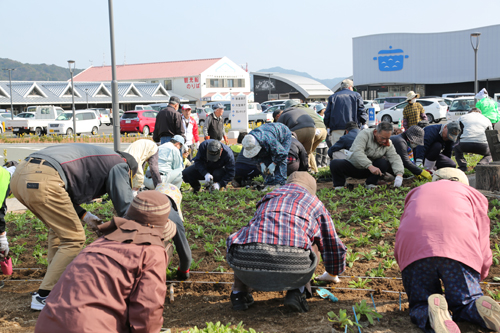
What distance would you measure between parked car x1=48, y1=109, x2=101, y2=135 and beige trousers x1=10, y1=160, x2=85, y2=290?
23.9m

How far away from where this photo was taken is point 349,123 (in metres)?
8.67

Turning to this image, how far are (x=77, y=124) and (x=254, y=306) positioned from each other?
25.5m

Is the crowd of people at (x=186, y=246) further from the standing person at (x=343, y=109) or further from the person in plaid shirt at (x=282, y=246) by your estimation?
the standing person at (x=343, y=109)

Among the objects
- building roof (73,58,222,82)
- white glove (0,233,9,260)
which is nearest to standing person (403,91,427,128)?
white glove (0,233,9,260)

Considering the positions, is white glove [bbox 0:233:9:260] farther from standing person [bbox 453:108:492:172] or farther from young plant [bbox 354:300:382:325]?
standing person [bbox 453:108:492:172]

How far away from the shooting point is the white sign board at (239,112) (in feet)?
58.7

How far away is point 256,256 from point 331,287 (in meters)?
1.02

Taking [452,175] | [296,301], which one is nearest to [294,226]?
[296,301]

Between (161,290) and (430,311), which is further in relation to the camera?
(430,311)

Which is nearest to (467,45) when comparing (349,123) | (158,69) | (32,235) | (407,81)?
(407,81)

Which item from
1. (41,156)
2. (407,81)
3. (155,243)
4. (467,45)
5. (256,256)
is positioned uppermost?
(467,45)

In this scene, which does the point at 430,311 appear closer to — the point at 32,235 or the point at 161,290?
the point at 161,290

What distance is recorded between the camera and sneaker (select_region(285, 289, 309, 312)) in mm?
3373

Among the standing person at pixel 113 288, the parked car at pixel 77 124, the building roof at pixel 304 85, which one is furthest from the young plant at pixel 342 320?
the building roof at pixel 304 85
